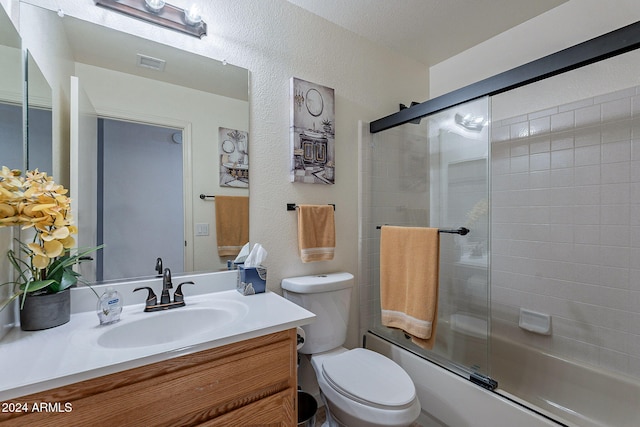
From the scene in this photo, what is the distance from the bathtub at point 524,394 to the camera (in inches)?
51.0

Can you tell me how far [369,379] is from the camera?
4.19ft

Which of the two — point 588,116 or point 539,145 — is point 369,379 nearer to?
point 539,145

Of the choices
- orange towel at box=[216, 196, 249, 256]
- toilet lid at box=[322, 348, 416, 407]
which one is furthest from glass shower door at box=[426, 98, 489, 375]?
orange towel at box=[216, 196, 249, 256]

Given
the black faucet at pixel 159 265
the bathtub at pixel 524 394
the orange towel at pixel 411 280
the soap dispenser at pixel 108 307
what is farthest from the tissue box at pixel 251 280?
the bathtub at pixel 524 394

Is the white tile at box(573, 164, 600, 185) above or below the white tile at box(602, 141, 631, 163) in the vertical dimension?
below

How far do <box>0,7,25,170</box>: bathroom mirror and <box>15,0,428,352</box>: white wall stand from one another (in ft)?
0.48

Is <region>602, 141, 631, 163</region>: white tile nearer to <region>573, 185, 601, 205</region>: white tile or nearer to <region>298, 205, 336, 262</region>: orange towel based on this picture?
<region>573, 185, 601, 205</region>: white tile

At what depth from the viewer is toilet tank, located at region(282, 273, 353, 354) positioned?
1.54m

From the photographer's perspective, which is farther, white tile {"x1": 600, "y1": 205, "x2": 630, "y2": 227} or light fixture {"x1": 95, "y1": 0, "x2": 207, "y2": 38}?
white tile {"x1": 600, "y1": 205, "x2": 630, "y2": 227}

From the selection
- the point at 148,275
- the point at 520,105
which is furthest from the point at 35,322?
the point at 520,105

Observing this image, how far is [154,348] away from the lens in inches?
32.4

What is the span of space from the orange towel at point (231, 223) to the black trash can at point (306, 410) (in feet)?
2.74

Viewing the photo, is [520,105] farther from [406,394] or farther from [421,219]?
[406,394]

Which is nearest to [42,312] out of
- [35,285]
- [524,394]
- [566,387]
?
[35,285]
